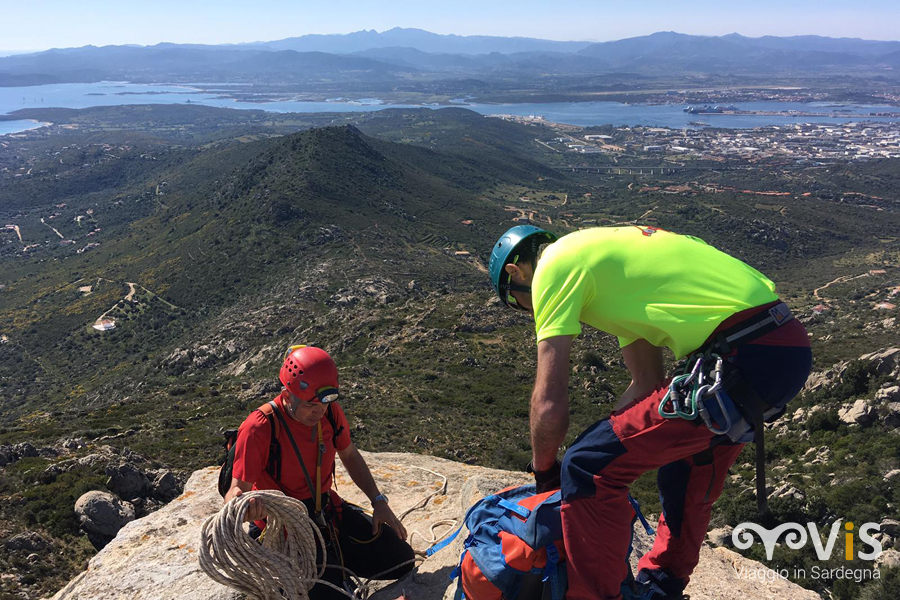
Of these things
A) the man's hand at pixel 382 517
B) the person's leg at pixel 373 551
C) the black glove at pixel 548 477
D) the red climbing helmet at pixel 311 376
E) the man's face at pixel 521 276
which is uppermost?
the man's face at pixel 521 276

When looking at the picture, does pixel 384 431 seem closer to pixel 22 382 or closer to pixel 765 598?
pixel 765 598

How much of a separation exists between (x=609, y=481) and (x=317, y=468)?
258 cm

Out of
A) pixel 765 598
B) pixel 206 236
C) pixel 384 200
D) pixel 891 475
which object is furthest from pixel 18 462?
pixel 384 200

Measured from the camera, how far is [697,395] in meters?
3.06

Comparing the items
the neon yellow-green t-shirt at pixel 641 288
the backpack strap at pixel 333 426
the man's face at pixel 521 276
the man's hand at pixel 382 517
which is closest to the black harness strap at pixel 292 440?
the backpack strap at pixel 333 426

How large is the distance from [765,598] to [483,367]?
23174 mm

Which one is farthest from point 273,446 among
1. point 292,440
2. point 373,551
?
point 373,551

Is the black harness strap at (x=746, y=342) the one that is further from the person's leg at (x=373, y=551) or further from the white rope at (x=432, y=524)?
the white rope at (x=432, y=524)

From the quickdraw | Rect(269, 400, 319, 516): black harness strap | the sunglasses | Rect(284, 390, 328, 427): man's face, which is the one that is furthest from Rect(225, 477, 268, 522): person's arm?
the quickdraw

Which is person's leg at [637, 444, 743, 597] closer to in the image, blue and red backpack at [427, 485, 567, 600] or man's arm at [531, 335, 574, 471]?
blue and red backpack at [427, 485, 567, 600]

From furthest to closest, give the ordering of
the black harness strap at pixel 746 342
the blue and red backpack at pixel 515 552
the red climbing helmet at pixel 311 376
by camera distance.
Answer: the red climbing helmet at pixel 311 376 → the blue and red backpack at pixel 515 552 → the black harness strap at pixel 746 342

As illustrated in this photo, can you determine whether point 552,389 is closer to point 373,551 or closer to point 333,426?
point 333,426

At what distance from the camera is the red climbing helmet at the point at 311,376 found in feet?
14.0

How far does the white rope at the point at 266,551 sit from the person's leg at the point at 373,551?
0.62m
